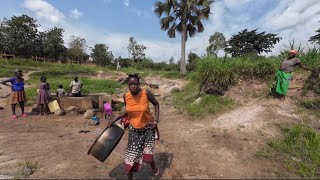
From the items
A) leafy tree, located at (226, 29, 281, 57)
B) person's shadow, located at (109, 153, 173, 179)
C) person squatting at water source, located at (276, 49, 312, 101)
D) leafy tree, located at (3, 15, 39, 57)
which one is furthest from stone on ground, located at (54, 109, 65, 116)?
leafy tree, located at (3, 15, 39, 57)

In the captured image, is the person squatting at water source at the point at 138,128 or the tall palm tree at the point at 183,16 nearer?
the person squatting at water source at the point at 138,128

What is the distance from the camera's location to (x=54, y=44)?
37469mm

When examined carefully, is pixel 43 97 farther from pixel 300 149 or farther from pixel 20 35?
pixel 20 35

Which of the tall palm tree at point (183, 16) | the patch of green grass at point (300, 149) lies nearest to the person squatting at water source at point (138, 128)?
the patch of green grass at point (300, 149)

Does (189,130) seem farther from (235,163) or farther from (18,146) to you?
(18,146)

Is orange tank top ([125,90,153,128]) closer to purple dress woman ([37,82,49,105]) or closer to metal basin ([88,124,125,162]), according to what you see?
metal basin ([88,124,125,162])

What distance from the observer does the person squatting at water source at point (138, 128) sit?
3.56 meters

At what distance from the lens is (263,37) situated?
27531 millimetres

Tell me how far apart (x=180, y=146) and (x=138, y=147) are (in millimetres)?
1828

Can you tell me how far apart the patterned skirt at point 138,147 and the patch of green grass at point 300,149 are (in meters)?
2.13

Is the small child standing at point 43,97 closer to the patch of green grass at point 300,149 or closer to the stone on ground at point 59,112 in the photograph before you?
the stone on ground at point 59,112

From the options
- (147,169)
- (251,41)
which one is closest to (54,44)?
(251,41)

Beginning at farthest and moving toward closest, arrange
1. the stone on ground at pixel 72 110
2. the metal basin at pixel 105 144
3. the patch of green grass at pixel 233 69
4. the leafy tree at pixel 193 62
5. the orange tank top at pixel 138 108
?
the leafy tree at pixel 193 62
the stone on ground at pixel 72 110
the patch of green grass at pixel 233 69
the metal basin at pixel 105 144
the orange tank top at pixel 138 108

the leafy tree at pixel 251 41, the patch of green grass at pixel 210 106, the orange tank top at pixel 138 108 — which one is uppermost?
the leafy tree at pixel 251 41
